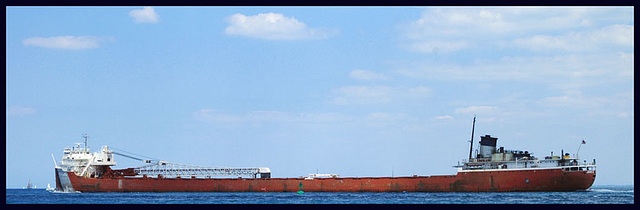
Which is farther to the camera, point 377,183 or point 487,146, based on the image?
point 377,183

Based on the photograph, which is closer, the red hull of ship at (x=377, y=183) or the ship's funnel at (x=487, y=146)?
the red hull of ship at (x=377, y=183)

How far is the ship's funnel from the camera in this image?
6397 centimetres

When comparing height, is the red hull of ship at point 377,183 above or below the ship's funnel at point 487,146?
below

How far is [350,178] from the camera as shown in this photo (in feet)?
219

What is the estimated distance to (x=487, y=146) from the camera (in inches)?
2525

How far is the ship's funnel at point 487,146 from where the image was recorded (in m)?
64.0

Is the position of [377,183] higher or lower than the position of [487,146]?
lower

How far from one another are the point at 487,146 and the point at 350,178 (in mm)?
11245

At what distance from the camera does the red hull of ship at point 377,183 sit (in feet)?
197

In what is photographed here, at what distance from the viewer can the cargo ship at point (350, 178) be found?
198ft

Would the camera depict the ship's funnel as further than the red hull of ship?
Yes
